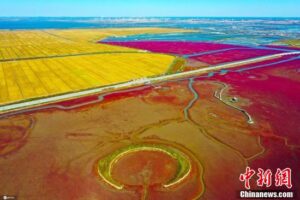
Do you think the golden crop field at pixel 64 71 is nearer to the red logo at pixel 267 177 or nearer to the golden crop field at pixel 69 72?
the golden crop field at pixel 69 72

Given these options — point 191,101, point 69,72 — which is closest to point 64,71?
point 69,72

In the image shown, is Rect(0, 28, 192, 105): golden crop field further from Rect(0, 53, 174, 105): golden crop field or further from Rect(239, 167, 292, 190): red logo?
Rect(239, 167, 292, 190): red logo

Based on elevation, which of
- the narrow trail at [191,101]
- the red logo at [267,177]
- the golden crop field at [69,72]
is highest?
the golden crop field at [69,72]

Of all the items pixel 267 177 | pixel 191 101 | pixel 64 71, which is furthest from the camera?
pixel 64 71

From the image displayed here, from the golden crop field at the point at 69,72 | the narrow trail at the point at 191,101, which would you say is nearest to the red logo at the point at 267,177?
the narrow trail at the point at 191,101

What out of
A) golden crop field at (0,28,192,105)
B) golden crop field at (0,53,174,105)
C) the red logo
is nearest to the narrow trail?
golden crop field at (0,28,192,105)

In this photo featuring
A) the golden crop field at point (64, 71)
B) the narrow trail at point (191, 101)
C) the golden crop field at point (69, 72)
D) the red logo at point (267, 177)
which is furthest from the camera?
the golden crop field at point (64, 71)

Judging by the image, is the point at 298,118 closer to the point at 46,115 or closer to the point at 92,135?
the point at 92,135

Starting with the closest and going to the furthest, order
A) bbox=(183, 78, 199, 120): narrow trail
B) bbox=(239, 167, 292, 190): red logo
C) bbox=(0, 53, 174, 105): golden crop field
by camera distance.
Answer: bbox=(239, 167, 292, 190): red logo, bbox=(183, 78, 199, 120): narrow trail, bbox=(0, 53, 174, 105): golden crop field

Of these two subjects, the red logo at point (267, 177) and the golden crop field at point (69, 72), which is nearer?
the red logo at point (267, 177)

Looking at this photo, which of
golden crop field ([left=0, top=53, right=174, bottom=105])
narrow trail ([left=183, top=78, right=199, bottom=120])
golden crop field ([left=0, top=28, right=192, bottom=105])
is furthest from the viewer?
golden crop field ([left=0, top=28, right=192, bottom=105])

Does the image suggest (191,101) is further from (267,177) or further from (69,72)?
(69,72)
